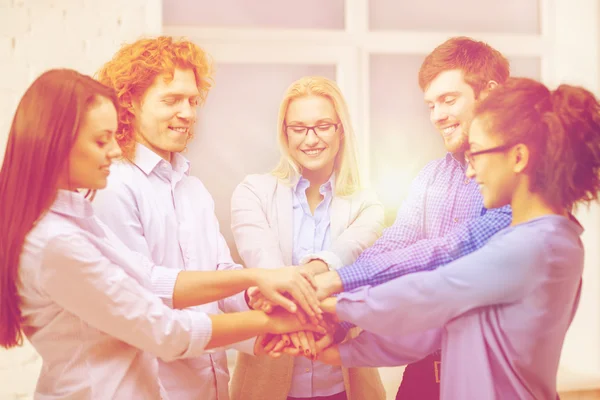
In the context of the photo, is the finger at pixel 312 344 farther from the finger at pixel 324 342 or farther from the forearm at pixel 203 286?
the forearm at pixel 203 286

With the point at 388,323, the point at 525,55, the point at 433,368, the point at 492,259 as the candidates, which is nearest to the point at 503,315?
the point at 492,259

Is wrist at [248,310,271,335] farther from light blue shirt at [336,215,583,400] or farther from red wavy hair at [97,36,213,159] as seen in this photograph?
red wavy hair at [97,36,213,159]

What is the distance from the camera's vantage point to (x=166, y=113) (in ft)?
6.07

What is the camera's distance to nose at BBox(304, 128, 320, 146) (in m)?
2.00

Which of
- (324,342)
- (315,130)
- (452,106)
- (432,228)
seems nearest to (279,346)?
(324,342)

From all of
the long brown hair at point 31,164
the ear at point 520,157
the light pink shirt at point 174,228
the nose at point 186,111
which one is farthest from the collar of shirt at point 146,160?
the ear at point 520,157

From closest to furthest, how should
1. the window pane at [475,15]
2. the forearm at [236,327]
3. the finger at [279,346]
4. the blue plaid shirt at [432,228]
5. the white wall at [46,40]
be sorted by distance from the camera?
the forearm at [236,327] → the blue plaid shirt at [432,228] → the finger at [279,346] → the white wall at [46,40] → the window pane at [475,15]

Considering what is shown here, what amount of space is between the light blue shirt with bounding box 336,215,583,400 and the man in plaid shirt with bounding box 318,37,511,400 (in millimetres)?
134

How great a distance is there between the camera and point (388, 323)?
5.38 ft

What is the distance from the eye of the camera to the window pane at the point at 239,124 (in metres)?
2.10

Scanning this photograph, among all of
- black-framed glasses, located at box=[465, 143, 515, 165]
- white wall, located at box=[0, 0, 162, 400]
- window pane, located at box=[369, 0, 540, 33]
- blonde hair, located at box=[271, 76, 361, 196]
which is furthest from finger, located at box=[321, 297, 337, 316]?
window pane, located at box=[369, 0, 540, 33]

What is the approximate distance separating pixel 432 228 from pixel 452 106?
1.21ft

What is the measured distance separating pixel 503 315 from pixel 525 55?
107cm

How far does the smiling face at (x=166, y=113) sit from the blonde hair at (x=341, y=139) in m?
0.32
